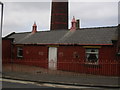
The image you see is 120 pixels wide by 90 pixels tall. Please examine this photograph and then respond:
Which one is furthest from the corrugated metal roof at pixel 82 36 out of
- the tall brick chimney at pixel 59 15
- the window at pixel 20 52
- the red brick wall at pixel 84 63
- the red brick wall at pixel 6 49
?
the tall brick chimney at pixel 59 15

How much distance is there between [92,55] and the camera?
16031mm

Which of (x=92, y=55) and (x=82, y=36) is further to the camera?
(x=82, y=36)

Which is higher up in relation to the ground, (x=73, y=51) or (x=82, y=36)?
(x=82, y=36)

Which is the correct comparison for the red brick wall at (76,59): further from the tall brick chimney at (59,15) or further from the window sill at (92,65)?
the tall brick chimney at (59,15)

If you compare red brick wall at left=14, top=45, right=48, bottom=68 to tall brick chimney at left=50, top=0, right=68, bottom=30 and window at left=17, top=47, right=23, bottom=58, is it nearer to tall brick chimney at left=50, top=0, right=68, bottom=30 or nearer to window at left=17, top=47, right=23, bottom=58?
window at left=17, top=47, right=23, bottom=58

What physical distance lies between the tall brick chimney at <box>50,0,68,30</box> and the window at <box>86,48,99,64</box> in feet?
48.0

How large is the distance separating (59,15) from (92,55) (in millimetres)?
15984

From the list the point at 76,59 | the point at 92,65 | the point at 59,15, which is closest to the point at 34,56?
the point at 76,59

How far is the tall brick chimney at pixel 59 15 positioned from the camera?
30.3 meters

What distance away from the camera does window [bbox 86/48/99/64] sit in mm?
15820

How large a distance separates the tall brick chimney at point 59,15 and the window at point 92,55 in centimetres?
1464

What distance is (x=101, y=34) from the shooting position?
17.5 metres

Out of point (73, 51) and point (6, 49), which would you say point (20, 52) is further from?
point (73, 51)

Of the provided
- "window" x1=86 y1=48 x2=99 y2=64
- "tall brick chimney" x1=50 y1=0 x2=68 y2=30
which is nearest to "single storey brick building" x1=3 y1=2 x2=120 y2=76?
"window" x1=86 y1=48 x2=99 y2=64
